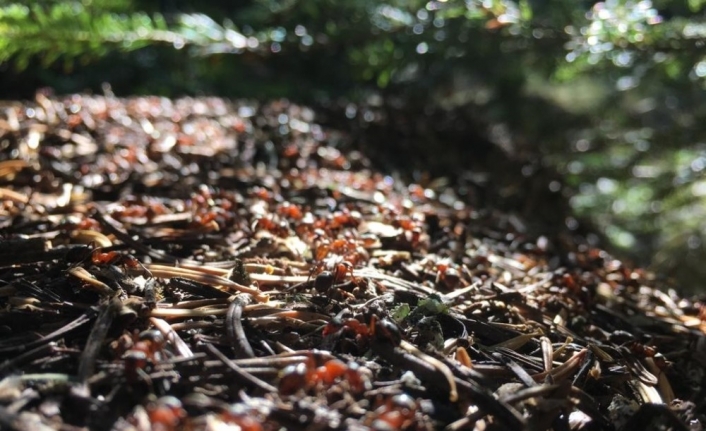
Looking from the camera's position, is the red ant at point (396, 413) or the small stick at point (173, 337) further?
the small stick at point (173, 337)

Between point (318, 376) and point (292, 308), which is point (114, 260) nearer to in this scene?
point (292, 308)

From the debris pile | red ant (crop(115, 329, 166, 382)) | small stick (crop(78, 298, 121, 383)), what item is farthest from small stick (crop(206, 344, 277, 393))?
small stick (crop(78, 298, 121, 383))

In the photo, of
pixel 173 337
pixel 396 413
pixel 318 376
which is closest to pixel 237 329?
pixel 173 337

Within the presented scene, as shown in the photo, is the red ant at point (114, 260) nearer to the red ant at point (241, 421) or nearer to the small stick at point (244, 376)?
the small stick at point (244, 376)

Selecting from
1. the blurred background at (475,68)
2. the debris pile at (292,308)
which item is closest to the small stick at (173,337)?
the debris pile at (292,308)

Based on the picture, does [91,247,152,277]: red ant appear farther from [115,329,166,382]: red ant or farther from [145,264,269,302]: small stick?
[115,329,166,382]: red ant

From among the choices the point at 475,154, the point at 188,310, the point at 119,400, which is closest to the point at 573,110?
the point at 475,154
